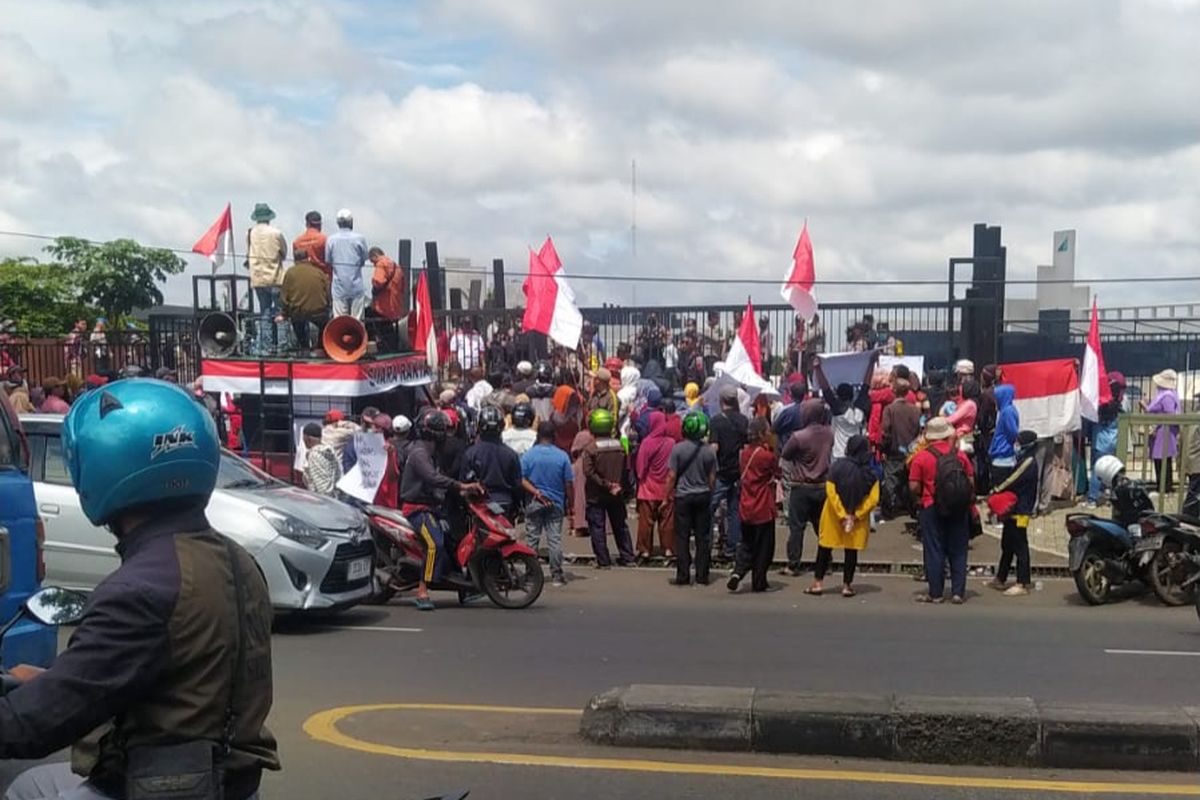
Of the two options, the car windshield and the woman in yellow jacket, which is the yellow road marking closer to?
the car windshield

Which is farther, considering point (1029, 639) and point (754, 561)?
point (754, 561)

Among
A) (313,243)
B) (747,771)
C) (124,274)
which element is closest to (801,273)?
(313,243)

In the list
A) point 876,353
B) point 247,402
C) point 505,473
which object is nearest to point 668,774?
point 505,473

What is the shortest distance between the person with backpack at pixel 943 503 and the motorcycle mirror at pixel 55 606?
9.02 m

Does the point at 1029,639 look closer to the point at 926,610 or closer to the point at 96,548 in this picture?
the point at 926,610

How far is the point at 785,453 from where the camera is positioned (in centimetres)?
1181

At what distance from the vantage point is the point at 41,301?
135 ft

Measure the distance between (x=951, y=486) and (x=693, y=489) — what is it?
2.32m

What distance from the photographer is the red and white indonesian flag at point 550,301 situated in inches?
660

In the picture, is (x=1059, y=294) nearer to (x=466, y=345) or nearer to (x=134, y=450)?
(x=466, y=345)

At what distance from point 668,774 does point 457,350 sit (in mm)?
14114

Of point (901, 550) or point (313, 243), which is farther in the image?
point (313, 243)

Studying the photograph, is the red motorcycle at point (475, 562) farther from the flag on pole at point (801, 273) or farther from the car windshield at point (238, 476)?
the flag on pole at point (801, 273)

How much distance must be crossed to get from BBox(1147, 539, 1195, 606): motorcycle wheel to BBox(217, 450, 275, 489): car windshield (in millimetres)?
7583
